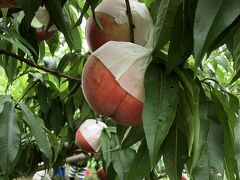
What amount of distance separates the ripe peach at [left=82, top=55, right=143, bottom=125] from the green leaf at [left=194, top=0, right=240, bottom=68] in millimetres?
220

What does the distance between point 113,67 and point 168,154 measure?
0.53 feet

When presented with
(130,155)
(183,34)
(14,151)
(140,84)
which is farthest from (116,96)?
(130,155)

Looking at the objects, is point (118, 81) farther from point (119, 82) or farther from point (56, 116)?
point (56, 116)

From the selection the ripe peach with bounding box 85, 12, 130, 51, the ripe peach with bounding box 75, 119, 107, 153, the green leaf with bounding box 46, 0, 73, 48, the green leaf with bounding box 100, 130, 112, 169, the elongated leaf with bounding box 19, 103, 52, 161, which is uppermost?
the green leaf with bounding box 46, 0, 73, 48

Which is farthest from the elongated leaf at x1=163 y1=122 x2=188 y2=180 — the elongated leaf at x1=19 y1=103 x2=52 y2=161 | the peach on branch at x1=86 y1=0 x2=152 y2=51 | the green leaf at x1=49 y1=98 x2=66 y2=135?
the green leaf at x1=49 y1=98 x2=66 y2=135

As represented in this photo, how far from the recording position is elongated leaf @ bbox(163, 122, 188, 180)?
672 mm

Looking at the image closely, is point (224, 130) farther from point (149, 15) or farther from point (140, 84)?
point (149, 15)

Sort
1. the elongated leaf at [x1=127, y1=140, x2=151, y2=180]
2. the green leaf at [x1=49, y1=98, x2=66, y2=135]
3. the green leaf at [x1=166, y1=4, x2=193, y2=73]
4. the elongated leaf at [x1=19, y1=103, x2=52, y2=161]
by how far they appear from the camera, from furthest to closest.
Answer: the green leaf at [x1=49, y1=98, x2=66, y2=135] → the elongated leaf at [x1=19, y1=103, x2=52, y2=161] → the elongated leaf at [x1=127, y1=140, x2=151, y2=180] → the green leaf at [x1=166, y1=4, x2=193, y2=73]

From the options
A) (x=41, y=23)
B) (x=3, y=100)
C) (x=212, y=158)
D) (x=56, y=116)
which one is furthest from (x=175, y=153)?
(x=56, y=116)

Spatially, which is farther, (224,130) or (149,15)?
(149,15)

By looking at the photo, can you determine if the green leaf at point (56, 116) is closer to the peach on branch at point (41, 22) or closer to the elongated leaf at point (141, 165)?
the peach on branch at point (41, 22)

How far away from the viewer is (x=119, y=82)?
0.68 metres

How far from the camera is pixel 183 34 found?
582 millimetres

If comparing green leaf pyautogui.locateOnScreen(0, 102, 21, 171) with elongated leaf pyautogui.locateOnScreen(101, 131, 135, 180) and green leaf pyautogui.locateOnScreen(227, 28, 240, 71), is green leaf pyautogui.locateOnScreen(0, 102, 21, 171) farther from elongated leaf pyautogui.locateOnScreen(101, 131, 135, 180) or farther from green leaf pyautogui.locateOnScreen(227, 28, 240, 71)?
green leaf pyautogui.locateOnScreen(227, 28, 240, 71)
